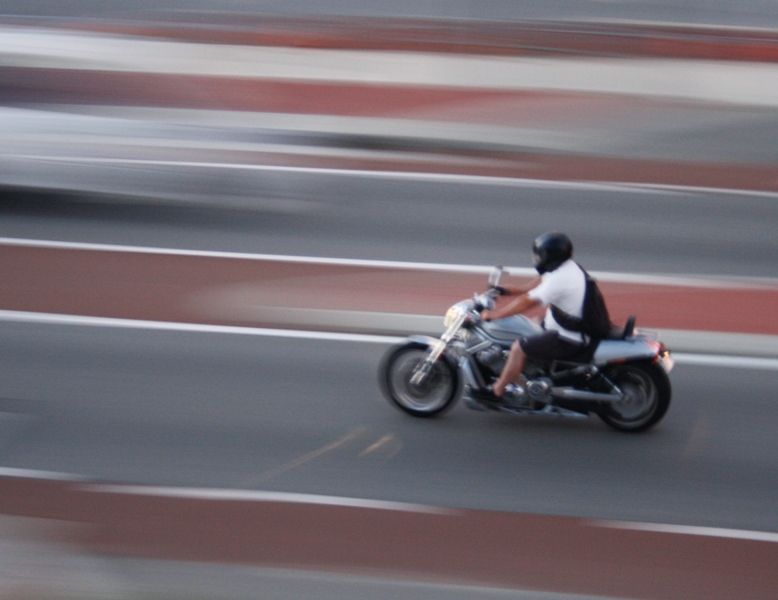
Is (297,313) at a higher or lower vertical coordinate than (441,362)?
higher

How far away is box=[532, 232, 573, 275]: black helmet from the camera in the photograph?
8.97m

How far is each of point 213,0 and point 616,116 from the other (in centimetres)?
1370

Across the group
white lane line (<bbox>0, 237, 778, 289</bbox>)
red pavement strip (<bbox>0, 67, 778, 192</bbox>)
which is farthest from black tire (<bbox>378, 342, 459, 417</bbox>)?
red pavement strip (<bbox>0, 67, 778, 192</bbox>)

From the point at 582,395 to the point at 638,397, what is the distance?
1.44ft

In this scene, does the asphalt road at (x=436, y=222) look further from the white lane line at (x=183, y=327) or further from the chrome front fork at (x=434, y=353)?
the chrome front fork at (x=434, y=353)

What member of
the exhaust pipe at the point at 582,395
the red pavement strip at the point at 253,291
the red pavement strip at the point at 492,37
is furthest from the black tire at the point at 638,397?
the red pavement strip at the point at 492,37

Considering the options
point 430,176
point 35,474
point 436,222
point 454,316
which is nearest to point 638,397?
point 454,316

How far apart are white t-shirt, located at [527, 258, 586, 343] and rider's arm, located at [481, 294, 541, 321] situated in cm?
4

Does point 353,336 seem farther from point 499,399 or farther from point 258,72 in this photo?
point 258,72

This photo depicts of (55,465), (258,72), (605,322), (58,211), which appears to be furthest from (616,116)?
(55,465)

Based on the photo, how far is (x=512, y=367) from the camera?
30.0 ft

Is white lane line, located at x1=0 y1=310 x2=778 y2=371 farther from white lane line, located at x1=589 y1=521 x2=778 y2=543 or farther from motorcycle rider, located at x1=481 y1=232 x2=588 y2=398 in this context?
white lane line, located at x1=589 y1=521 x2=778 y2=543

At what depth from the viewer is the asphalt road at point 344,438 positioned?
8273mm

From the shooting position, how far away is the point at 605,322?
9.19 metres
